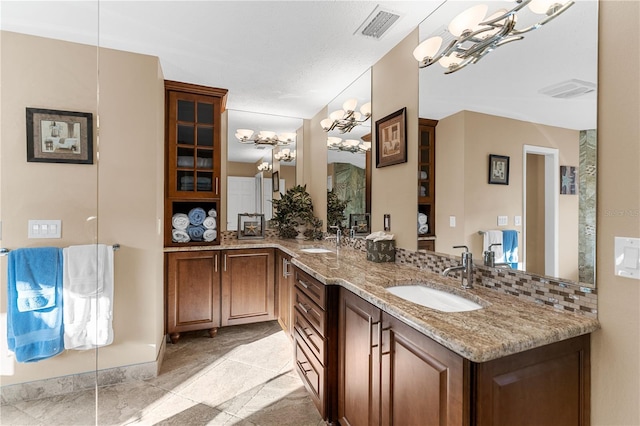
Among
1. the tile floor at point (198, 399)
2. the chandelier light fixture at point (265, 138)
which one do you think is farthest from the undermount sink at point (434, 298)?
the chandelier light fixture at point (265, 138)

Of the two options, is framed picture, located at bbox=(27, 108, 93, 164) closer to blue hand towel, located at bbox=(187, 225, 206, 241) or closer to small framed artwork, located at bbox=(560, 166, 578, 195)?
blue hand towel, located at bbox=(187, 225, 206, 241)

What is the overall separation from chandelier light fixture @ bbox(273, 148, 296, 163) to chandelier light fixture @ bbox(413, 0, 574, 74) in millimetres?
2334

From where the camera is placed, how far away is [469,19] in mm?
1511

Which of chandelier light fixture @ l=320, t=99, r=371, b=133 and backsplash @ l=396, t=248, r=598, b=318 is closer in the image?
backsplash @ l=396, t=248, r=598, b=318

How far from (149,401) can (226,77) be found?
2671 millimetres

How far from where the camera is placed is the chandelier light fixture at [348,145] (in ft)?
8.83

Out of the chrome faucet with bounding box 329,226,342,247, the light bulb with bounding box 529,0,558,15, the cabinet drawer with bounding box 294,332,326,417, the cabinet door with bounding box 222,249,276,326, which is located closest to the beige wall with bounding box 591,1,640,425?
the light bulb with bounding box 529,0,558,15

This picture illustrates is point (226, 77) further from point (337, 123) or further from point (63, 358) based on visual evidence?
point (63, 358)

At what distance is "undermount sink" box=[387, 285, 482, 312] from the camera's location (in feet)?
4.53

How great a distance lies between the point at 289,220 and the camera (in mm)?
3607

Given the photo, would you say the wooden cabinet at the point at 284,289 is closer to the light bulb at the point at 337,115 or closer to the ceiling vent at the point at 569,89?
the light bulb at the point at 337,115

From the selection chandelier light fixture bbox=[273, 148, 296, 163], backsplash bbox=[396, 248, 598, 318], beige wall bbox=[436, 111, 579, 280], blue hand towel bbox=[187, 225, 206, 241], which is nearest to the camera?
backsplash bbox=[396, 248, 598, 318]

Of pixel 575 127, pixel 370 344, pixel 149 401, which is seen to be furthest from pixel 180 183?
pixel 575 127

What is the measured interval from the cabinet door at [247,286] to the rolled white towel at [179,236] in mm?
415
